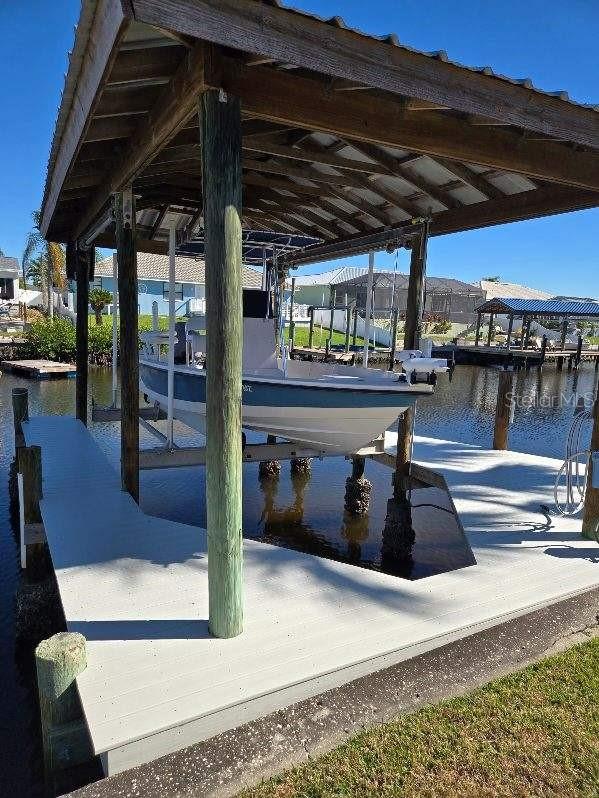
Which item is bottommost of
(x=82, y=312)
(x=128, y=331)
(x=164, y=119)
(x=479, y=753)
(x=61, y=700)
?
(x=479, y=753)

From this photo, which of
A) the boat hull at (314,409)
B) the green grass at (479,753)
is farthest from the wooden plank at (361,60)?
the green grass at (479,753)

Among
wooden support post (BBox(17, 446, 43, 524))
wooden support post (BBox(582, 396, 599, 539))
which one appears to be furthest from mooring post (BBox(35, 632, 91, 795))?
wooden support post (BBox(582, 396, 599, 539))

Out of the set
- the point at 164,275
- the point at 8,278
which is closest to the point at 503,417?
A: the point at 164,275

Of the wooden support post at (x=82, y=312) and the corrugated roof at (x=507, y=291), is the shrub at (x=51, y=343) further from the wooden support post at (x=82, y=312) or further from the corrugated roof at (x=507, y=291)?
the corrugated roof at (x=507, y=291)

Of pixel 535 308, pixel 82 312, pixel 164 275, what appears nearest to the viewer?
pixel 82 312

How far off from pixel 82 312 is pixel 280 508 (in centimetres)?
544

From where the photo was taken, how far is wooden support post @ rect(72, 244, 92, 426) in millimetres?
9883

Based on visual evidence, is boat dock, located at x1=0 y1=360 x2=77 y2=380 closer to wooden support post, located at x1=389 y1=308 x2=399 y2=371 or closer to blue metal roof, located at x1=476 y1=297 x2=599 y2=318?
wooden support post, located at x1=389 y1=308 x2=399 y2=371

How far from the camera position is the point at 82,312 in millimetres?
10258

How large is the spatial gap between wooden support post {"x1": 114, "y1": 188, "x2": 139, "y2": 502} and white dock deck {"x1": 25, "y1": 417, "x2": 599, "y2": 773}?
502 millimetres

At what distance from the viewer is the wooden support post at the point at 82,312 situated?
988 centimetres

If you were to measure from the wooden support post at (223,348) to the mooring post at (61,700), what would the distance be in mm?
907

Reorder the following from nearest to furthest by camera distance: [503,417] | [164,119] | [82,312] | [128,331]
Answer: [164,119] → [128,331] → [503,417] → [82,312]

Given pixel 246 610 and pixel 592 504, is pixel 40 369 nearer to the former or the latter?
pixel 246 610
